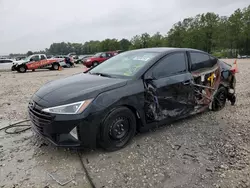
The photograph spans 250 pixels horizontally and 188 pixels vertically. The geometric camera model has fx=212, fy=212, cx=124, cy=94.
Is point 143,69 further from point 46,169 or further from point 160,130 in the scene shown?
point 46,169

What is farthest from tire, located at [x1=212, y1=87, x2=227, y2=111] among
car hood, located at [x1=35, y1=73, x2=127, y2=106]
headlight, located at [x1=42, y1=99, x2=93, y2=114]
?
headlight, located at [x1=42, y1=99, x2=93, y2=114]

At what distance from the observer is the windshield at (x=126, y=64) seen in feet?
11.6

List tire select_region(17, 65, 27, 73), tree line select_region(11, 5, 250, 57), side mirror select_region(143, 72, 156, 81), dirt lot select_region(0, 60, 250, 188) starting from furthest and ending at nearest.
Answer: tree line select_region(11, 5, 250, 57), tire select_region(17, 65, 27, 73), side mirror select_region(143, 72, 156, 81), dirt lot select_region(0, 60, 250, 188)

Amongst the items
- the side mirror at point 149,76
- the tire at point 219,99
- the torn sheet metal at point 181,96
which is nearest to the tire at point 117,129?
the torn sheet metal at point 181,96

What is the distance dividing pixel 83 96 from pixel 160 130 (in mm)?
1690

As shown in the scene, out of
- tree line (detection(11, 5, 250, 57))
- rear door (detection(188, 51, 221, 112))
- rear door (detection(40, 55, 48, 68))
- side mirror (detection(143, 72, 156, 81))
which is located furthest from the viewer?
tree line (detection(11, 5, 250, 57))

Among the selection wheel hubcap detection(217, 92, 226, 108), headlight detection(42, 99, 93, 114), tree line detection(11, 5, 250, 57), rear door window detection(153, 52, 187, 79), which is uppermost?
tree line detection(11, 5, 250, 57)

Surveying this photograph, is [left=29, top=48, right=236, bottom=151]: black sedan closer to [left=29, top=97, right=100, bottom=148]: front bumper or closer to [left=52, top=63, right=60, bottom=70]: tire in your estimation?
[left=29, top=97, right=100, bottom=148]: front bumper

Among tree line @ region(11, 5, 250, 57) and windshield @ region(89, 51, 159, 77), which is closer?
windshield @ region(89, 51, 159, 77)

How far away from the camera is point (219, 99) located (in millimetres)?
4871

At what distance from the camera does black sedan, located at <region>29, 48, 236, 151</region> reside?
2801mm

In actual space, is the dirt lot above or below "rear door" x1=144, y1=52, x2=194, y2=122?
below

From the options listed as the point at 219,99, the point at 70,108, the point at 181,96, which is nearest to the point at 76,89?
the point at 70,108

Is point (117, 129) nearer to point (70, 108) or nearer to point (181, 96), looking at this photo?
point (70, 108)
